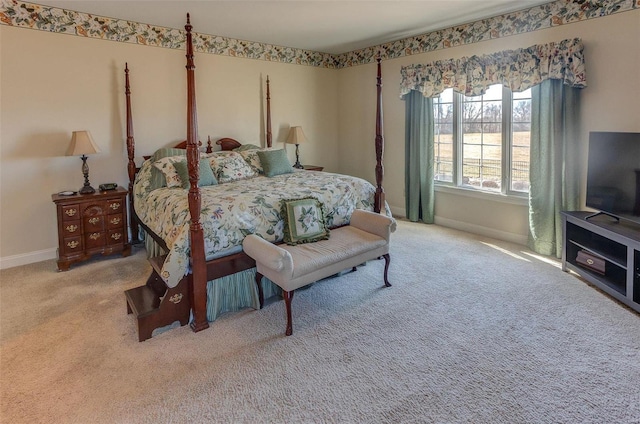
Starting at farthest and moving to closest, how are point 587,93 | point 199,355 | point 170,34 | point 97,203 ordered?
1. point 170,34
2. point 97,203
3. point 587,93
4. point 199,355

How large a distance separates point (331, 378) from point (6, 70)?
413cm

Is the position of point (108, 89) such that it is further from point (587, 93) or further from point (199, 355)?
point (587, 93)

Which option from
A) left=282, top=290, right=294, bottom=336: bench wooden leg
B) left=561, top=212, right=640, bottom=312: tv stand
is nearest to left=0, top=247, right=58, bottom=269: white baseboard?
left=282, top=290, right=294, bottom=336: bench wooden leg

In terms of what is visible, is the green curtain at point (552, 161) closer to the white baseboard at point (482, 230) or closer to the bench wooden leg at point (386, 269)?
the white baseboard at point (482, 230)

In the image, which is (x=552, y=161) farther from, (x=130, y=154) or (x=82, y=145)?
(x=82, y=145)

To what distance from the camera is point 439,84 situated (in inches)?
190

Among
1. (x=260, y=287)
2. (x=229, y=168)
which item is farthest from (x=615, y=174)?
(x=229, y=168)

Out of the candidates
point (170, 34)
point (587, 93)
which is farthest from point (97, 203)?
point (587, 93)

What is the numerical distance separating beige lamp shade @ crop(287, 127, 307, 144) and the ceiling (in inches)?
48.8

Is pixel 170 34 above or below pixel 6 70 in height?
above

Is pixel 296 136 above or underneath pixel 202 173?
above

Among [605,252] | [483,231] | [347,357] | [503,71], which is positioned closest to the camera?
[347,357]

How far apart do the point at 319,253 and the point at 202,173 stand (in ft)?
5.82

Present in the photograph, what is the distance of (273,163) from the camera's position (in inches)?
176
